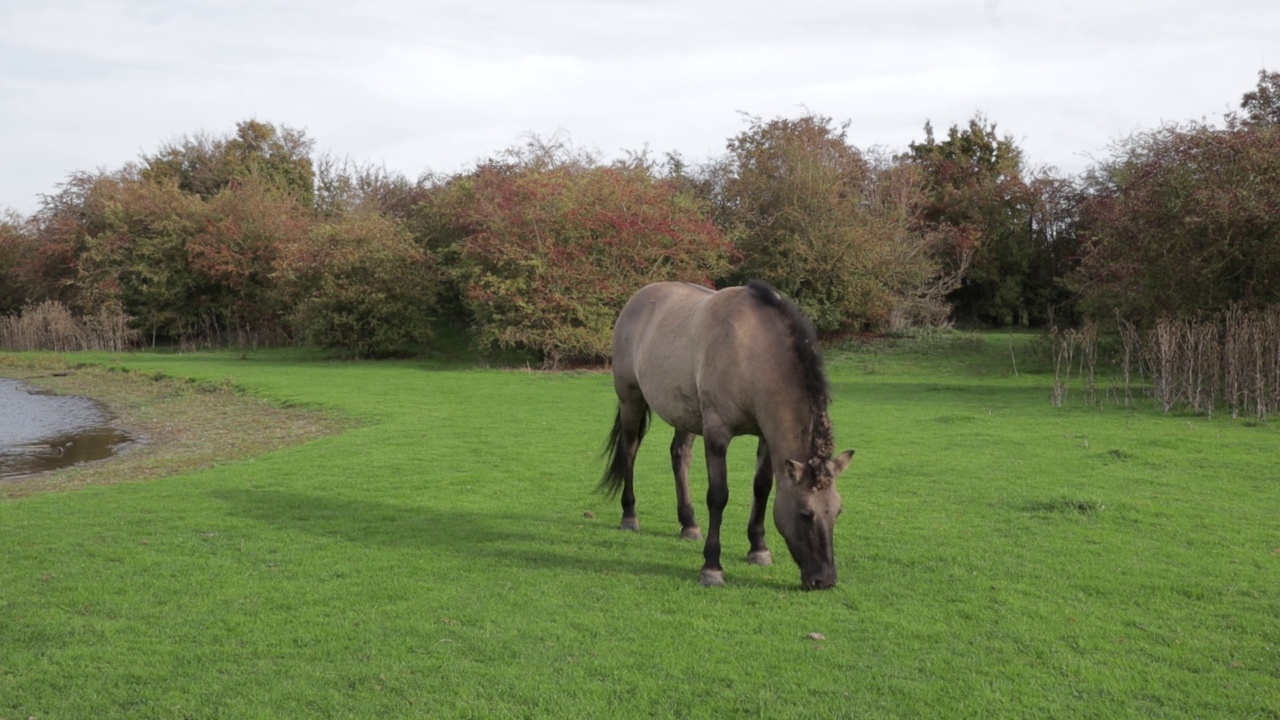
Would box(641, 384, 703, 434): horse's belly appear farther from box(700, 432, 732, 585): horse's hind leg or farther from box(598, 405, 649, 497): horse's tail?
box(598, 405, 649, 497): horse's tail

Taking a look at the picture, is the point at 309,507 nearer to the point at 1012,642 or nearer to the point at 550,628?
the point at 550,628

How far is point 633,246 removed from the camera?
2694 centimetres

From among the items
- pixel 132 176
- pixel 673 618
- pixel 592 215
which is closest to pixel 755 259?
pixel 592 215

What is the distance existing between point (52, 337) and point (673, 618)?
36.8 m

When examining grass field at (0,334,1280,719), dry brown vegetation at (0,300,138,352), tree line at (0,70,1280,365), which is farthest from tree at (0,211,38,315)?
grass field at (0,334,1280,719)

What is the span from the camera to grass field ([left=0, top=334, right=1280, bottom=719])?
428cm

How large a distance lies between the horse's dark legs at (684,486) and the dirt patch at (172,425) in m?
6.77

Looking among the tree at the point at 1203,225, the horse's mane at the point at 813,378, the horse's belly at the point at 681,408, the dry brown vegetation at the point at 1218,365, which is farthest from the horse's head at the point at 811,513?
the tree at the point at 1203,225

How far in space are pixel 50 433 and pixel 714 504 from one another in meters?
13.5

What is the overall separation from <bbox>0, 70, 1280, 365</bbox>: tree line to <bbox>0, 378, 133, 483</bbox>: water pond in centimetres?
1099

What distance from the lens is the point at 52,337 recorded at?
3412 cm

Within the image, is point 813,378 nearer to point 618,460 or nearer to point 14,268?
point 618,460

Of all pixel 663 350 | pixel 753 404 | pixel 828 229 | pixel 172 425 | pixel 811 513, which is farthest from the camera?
pixel 828 229

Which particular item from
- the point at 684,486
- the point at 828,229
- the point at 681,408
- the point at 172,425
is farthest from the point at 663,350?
the point at 828,229
